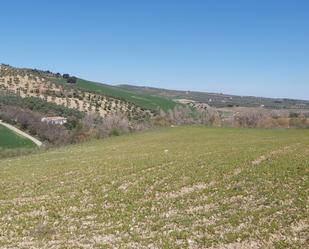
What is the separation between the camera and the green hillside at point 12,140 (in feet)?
361

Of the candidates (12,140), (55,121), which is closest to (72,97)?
(55,121)

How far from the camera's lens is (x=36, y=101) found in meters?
164

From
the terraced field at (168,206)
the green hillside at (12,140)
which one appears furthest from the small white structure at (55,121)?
the terraced field at (168,206)

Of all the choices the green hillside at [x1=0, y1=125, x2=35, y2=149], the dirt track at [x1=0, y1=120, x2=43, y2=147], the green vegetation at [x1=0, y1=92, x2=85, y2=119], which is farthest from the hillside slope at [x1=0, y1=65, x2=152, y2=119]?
the green hillside at [x1=0, y1=125, x2=35, y2=149]

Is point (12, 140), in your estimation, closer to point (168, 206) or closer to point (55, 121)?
point (55, 121)

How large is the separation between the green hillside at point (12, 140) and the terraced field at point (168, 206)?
254ft

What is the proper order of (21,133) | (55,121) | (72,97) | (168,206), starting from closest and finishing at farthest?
(168,206) → (21,133) → (55,121) → (72,97)

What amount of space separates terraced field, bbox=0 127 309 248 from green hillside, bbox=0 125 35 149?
254 feet

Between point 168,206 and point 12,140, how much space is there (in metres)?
98.7

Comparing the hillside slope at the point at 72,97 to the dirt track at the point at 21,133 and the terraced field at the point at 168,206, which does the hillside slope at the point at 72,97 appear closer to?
the dirt track at the point at 21,133

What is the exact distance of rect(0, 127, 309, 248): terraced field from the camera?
55.2 feet

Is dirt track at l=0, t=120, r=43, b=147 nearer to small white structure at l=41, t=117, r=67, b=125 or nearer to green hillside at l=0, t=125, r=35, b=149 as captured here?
green hillside at l=0, t=125, r=35, b=149

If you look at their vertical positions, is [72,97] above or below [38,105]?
above

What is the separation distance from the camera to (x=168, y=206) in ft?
73.0
